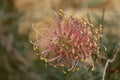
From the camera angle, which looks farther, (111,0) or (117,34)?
(111,0)

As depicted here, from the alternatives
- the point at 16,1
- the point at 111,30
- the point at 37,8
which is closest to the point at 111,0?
the point at 37,8

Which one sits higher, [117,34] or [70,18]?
[70,18]

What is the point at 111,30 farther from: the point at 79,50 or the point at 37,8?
the point at 37,8

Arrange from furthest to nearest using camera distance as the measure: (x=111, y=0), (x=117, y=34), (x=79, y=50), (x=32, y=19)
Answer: (x=111, y=0), (x=32, y=19), (x=117, y=34), (x=79, y=50)

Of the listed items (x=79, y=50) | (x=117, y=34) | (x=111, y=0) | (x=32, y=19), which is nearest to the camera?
(x=79, y=50)

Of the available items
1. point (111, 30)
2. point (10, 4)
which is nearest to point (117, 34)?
point (111, 30)

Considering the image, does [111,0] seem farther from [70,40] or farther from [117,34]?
[70,40]
